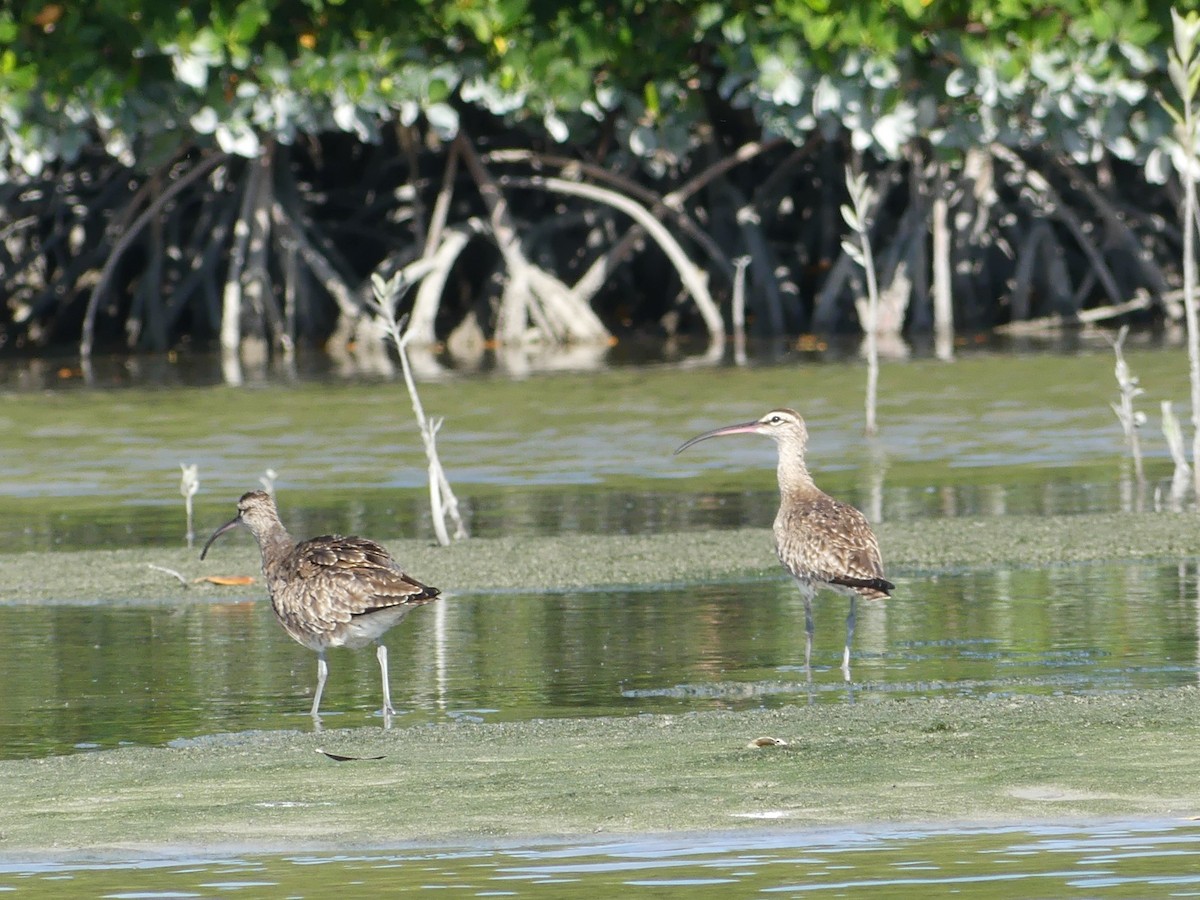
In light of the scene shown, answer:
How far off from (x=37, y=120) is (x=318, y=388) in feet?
10.8

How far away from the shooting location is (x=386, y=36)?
18391mm

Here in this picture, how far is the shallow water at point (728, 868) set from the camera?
5020 millimetres

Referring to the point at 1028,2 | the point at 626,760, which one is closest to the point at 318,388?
the point at 1028,2

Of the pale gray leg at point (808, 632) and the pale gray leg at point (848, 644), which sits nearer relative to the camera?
the pale gray leg at point (848, 644)

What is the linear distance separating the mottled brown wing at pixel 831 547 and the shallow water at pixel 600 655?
25cm

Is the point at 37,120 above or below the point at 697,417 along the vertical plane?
above

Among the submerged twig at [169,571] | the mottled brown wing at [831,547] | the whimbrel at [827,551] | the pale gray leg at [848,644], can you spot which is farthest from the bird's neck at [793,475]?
the submerged twig at [169,571]

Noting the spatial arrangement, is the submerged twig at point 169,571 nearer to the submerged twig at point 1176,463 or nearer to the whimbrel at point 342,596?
the whimbrel at point 342,596

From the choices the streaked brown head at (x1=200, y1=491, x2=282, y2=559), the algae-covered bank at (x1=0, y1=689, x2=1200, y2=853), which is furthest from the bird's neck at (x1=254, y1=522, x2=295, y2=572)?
the algae-covered bank at (x1=0, y1=689, x2=1200, y2=853)

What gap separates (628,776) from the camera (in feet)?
20.0

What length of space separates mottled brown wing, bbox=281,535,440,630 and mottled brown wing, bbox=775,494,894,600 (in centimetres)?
125

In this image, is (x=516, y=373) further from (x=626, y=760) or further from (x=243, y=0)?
(x=626, y=760)

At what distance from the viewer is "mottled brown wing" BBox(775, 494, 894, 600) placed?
7840 millimetres

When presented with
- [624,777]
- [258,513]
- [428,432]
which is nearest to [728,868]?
[624,777]
